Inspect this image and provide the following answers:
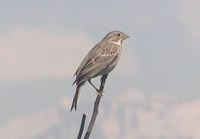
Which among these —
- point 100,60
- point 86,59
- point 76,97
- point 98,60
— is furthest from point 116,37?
point 76,97

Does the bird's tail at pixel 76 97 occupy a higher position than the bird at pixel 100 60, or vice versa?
the bird at pixel 100 60

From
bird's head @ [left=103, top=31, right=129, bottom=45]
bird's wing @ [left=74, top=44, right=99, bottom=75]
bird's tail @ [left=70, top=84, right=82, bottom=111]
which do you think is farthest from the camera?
bird's head @ [left=103, top=31, right=129, bottom=45]

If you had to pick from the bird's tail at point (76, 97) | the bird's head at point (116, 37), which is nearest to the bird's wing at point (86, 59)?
the bird's tail at point (76, 97)

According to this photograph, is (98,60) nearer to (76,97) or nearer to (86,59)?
(86,59)

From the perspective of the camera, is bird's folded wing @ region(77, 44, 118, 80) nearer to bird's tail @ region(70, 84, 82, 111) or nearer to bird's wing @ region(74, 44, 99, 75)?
bird's wing @ region(74, 44, 99, 75)

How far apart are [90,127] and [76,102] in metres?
3.44

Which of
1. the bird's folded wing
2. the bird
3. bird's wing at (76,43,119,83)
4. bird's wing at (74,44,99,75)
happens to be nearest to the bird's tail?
the bird

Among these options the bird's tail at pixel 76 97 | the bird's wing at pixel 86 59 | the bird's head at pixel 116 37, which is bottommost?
the bird's tail at pixel 76 97

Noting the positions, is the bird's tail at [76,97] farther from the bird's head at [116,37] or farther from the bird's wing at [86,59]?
the bird's head at [116,37]

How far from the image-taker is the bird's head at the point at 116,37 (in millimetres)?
24781

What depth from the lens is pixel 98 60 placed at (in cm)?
2252

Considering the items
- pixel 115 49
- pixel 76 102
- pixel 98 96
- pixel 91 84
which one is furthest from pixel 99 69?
pixel 98 96

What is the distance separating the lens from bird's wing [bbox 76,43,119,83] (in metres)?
20.3

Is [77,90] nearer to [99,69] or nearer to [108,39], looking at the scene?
[99,69]
